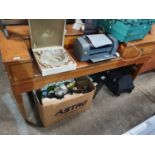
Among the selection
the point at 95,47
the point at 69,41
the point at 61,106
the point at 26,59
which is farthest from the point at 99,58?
the point at 26,59

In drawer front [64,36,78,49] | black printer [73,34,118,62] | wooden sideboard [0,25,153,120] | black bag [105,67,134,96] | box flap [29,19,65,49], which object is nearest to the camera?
wooden sideboard [0,25,153,120]

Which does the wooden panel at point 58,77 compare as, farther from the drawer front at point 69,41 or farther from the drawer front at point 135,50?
the drawer front at point 69,41

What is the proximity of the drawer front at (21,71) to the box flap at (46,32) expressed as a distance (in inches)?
11.9

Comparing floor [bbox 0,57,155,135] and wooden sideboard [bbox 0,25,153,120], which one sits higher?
wooden sideboard [bbox 0,25,153,120]

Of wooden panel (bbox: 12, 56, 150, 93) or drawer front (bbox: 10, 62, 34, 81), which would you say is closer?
drawer front (bbox: 10, 62, 34, 81)

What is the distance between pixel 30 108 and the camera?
182cm

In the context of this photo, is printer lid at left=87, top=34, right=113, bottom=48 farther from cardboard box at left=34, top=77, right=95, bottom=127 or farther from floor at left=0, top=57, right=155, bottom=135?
floor at left=0, top=57, right=155, bottom=135

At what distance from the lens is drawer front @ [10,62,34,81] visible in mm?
1101

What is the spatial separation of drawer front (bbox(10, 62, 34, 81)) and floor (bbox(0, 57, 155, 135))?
687 mm

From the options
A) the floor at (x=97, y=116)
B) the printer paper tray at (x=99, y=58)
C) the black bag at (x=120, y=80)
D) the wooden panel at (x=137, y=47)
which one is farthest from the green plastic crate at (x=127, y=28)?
the floor at (x=97, y=116)

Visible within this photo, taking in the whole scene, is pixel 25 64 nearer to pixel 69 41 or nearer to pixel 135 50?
pixel 69 41

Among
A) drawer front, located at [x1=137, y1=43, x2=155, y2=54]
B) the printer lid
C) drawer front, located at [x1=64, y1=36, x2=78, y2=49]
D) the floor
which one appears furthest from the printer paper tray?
the floor

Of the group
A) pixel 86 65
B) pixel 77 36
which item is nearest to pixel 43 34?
pixel 77 36
